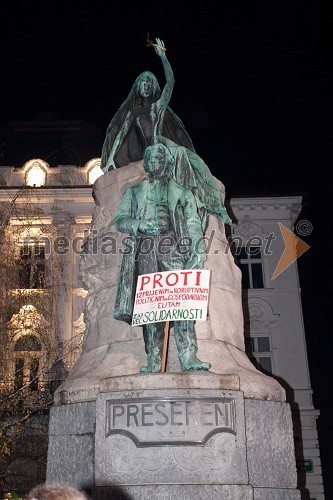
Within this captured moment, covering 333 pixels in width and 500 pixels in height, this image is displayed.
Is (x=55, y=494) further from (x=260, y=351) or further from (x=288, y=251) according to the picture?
(x=288, y=251)

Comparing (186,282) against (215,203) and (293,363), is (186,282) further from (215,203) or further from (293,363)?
(293,363)

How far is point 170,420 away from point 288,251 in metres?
22.8

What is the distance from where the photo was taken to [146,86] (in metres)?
8.48

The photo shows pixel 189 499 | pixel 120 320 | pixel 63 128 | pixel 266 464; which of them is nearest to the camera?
pixel 189 499

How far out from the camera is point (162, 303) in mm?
6027

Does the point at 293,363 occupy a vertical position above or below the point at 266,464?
above

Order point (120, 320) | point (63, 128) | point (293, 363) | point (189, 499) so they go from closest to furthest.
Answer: point (189, 499)
point (120, 320)
point (293, 363)
point (63, 128)

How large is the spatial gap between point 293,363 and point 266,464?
20370 mm

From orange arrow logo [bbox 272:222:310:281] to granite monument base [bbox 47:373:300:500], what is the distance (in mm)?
21509

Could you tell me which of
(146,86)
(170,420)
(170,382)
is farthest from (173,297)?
(146,86)

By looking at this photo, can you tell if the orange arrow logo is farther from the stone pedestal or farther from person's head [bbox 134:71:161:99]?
the stone pedestal

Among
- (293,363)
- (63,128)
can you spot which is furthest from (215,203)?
(63,128)

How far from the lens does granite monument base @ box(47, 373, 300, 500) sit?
546 cm

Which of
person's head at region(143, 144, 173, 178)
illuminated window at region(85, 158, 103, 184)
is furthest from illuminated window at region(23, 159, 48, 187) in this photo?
person's head at region(143, 144, 173, 178)
